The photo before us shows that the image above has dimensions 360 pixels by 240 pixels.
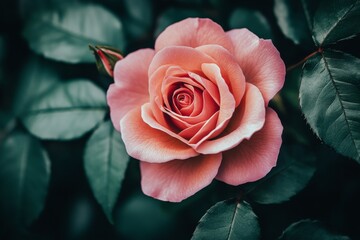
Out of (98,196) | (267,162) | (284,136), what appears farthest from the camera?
(284,136)

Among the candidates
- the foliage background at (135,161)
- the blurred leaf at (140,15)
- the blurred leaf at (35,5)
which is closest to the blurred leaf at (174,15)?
the foliage background at (135,161)

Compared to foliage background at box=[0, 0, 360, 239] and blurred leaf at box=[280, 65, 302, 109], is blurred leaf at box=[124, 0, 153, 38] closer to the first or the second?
foliage background at box=[0, 0, 360, 239]

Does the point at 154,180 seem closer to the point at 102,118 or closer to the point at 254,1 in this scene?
the point at 102,118

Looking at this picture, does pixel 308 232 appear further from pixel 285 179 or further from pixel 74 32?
pixel 74 32

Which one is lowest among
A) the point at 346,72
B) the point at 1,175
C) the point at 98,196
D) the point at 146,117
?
the point at 1,175

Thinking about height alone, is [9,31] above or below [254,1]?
below

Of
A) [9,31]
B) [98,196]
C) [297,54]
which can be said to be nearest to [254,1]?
[297,54]

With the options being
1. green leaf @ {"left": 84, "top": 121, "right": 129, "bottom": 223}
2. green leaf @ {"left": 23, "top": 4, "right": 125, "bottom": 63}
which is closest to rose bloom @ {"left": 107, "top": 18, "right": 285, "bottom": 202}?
green leaf @ {"left": 84, "top": 121, "right": 129, "bottom": 223}
